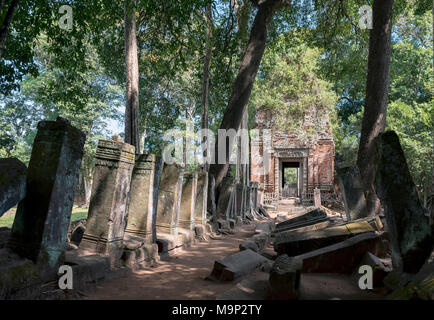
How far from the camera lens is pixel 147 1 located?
5891 mm

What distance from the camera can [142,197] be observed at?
4609 millimetres

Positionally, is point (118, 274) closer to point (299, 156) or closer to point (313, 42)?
point (313, 42)

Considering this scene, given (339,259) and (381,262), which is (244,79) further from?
(381,262)

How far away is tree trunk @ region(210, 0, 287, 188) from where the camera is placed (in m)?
9.37

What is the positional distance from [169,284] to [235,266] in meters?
0.79

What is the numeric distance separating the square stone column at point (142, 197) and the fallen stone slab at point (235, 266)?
1.39 meters

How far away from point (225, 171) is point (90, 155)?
14755 millimetres

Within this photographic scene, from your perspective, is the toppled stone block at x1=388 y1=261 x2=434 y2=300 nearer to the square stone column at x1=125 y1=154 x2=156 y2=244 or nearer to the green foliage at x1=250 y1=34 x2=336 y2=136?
the square stone column at x1=125 y1=154 x2=156 y2=244

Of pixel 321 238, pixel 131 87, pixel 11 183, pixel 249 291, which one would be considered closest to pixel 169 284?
pixel 249 291

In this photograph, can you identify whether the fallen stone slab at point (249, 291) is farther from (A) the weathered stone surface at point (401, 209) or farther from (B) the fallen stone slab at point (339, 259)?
(A) the weathered stone surface at point (401, 209)

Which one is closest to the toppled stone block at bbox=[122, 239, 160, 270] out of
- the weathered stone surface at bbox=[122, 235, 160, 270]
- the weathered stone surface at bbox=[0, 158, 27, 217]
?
the weathered stone surface at bbox=[122, 235, 160, 270]

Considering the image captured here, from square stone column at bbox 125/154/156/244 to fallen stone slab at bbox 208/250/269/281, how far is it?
139 cm

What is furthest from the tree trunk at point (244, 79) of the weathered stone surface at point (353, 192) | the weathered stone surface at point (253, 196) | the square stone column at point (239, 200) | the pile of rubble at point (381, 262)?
the pile of rubble at point (381, 262)

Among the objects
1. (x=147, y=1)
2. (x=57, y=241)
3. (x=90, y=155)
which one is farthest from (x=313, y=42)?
(x=90, y=155)
